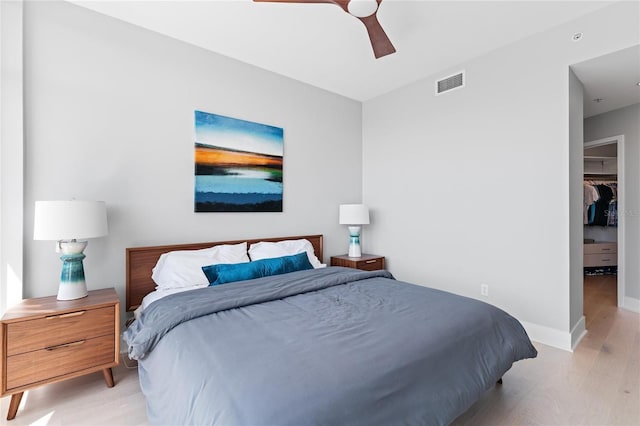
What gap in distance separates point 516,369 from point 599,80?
2.80 meters

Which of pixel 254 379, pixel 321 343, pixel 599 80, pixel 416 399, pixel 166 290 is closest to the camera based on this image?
pixel 254 379

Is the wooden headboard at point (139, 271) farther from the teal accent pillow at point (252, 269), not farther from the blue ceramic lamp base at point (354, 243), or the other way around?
the blue ceramic lamp base at point (354, 243)

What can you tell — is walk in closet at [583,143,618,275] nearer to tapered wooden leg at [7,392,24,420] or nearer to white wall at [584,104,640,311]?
white wall at [584,104,640,311]

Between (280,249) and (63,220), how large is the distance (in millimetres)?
1782

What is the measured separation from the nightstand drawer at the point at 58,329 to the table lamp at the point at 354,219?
2.62 m

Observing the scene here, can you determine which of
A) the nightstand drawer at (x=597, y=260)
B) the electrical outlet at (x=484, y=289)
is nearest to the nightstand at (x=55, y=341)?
the electrical outlet at (x=484, y=289)

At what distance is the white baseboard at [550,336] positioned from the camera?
8.60 feet

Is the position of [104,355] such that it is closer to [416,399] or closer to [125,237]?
[125,237]

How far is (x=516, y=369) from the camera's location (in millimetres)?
2307

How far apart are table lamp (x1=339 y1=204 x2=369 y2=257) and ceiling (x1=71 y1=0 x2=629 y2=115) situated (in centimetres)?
164

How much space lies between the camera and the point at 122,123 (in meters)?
2.58

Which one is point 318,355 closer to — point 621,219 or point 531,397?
point 531,397

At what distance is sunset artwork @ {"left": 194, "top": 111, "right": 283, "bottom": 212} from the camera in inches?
118

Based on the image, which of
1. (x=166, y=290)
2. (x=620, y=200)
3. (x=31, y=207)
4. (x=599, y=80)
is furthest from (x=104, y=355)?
(x=620, y=200)
